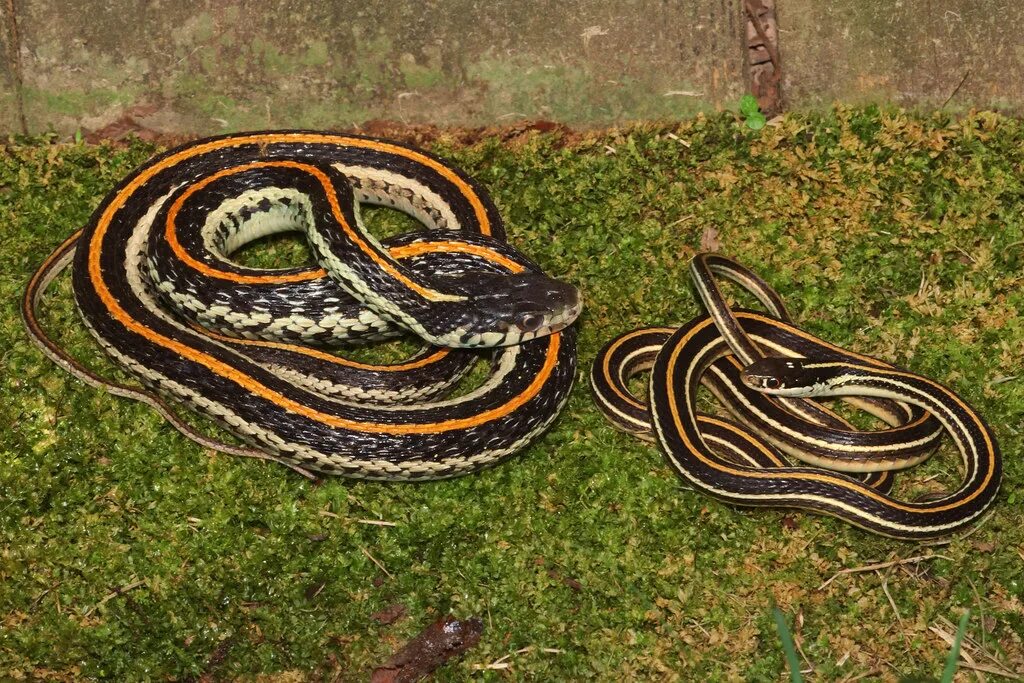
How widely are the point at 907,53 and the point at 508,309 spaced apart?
3690mm

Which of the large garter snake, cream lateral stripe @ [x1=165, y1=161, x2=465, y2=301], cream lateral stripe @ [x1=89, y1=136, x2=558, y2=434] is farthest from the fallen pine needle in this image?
cream lateral stripe @ [x1=165, y1=161, x2=465, y2=301]

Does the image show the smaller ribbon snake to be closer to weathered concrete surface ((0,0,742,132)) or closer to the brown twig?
the brown twig

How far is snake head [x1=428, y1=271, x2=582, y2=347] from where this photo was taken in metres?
4.91

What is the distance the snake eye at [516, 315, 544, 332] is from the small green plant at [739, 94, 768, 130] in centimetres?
242

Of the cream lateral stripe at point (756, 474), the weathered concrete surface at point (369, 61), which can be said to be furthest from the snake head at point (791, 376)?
the weathered concrete surface at point (369, 61)

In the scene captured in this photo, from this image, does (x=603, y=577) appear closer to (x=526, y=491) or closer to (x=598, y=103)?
(x=526, y=491)

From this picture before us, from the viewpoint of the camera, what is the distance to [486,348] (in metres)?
5.19

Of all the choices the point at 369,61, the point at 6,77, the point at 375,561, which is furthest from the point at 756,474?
the point at 6,77

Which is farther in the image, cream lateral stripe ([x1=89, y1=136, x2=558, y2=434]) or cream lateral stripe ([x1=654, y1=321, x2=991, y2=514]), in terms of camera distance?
cream lateral stripe ([x1=654, y1=321, x2=991, y2=514])

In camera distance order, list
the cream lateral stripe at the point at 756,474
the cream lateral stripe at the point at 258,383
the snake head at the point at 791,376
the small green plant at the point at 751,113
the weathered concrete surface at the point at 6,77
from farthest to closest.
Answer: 1. the small green plant at the point at 751,113
2. the weathered concrete surface at the point at 6,77
3. the snake head at the point at 791,376
4. the cream lateral stripe at the point at 756,474
5. the cream lateral stripe at the point at 258,383

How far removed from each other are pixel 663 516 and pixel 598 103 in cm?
300

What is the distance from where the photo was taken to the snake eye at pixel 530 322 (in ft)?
16.1

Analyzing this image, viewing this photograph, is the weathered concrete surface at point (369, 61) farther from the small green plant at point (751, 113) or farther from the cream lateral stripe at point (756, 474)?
the cream lateral stripe at point (756, 474)

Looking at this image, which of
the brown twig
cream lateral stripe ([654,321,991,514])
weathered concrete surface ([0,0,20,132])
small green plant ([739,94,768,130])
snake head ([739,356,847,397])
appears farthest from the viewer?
small green plant ([739,94,768,130])
